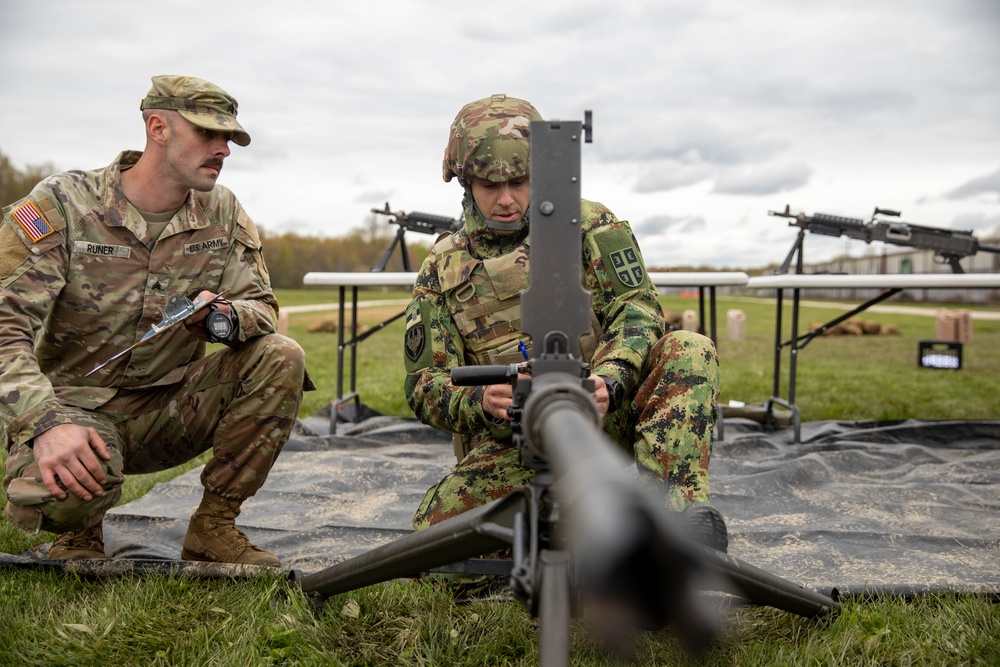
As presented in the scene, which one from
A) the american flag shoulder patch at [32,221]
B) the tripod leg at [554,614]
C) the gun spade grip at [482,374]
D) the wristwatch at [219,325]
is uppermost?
the american flag shoulder patch at [32,221]

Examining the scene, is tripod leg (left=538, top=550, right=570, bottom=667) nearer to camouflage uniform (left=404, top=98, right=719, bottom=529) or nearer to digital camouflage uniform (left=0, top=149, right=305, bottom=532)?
camouflage uniform (left=404, top=98, right=719, bottom=529)

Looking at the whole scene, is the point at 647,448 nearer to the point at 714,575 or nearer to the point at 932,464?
the point at 714,575

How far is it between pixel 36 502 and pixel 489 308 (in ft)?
5.93

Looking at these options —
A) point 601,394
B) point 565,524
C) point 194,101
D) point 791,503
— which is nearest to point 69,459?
point 194,101

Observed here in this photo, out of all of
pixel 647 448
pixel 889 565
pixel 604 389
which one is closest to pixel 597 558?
pixel 604 389

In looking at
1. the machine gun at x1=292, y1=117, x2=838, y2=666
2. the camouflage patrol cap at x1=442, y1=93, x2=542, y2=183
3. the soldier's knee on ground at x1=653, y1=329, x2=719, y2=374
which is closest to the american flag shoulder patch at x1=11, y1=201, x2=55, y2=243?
the camouflage patrol cap at x1=442, y1=93, x2=542, y2=183

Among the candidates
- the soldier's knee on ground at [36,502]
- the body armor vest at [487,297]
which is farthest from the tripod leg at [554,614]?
the soldier's knee on ground at [36,502]

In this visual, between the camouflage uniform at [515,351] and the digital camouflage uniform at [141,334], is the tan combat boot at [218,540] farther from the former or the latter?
the camouflage uniform at [515,351]

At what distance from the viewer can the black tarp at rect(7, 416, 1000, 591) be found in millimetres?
3549

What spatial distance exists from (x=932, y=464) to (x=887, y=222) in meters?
3.48

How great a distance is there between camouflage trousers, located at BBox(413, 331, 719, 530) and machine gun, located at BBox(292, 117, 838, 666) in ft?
1.66

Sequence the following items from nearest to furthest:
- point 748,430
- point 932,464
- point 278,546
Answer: point 278,546
point 932,464
point 748,430

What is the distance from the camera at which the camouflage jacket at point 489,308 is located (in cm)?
303

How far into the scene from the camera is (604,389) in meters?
2.39
